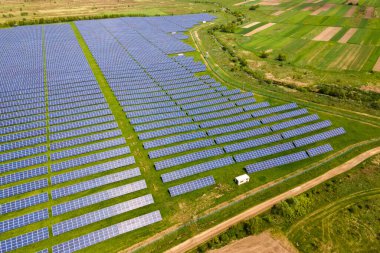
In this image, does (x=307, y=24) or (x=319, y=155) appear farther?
(x=307, y=24)

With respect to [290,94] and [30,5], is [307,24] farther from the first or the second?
[30,5]

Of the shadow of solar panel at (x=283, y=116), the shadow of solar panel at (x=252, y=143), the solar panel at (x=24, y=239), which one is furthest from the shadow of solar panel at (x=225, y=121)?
the solar panel at (x=24, y=239)

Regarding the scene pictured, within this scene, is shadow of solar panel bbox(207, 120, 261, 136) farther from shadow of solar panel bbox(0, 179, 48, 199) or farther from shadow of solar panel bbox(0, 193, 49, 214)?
shadow of solar panel bbox(0, 193, 49, 214)

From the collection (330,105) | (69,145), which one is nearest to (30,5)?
(69,145)

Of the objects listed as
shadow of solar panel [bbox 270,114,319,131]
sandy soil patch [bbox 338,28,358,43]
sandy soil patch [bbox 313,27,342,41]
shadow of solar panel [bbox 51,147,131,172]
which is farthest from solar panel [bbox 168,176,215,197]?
sandy soil patch [bbox 338,28,358,43]

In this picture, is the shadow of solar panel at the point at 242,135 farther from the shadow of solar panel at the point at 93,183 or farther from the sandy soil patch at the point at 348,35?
the sandy soil patch at the point at 348,35

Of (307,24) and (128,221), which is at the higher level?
(307,24)
